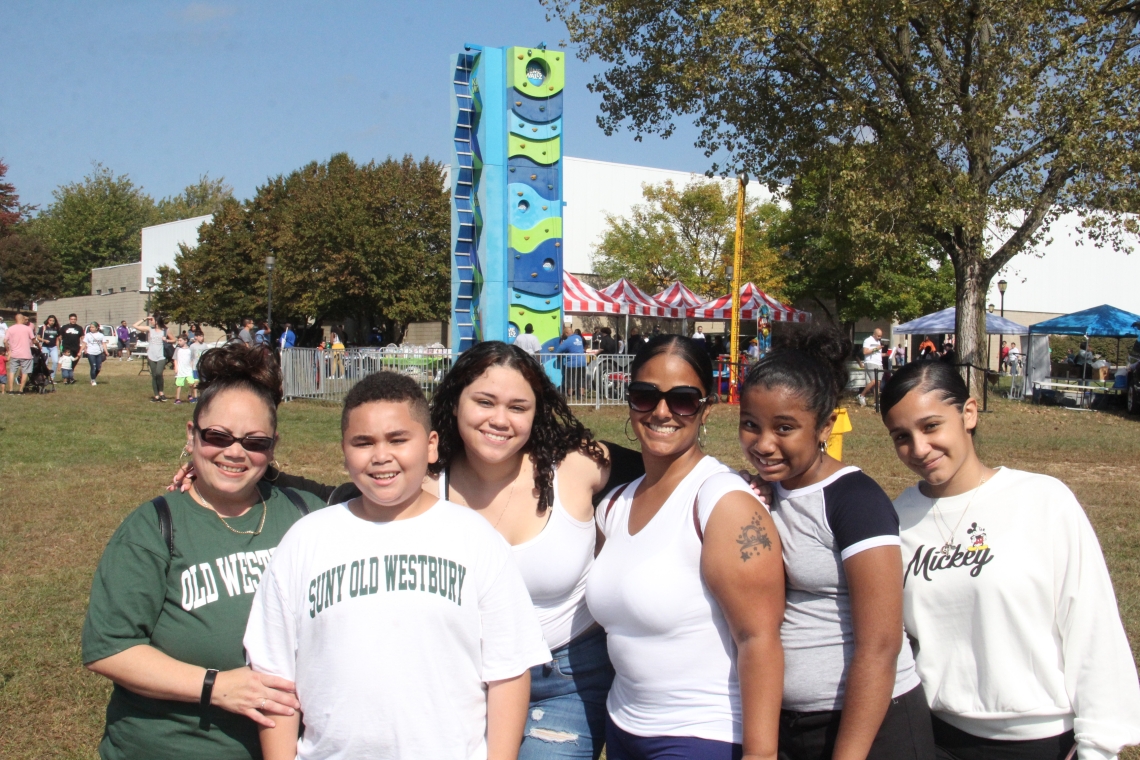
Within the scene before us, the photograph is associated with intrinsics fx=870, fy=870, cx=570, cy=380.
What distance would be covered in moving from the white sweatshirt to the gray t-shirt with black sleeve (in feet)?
0.70

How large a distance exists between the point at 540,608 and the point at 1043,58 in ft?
59.9

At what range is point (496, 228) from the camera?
1437 cm

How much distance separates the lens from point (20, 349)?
20375mm

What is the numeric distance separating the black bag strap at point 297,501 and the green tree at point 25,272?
7109cm

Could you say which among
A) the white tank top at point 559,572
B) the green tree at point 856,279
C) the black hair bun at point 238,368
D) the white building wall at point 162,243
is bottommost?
the white tank top at point 559,572

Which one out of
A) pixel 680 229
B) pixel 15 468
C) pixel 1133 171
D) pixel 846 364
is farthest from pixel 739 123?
pixel 680 229

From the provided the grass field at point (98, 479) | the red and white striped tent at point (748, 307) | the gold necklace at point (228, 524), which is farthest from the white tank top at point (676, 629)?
the red and white striped tent at point (748, 307)

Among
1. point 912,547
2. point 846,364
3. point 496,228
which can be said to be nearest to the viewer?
point 912,547

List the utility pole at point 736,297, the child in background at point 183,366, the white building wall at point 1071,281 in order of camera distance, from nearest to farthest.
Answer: the child in background at point 183,366
the utility pole at point 736,297
the white building wall at point 1071,281


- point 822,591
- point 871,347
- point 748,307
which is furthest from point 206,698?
point 748,307

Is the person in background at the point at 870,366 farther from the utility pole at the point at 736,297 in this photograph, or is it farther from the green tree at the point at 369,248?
the green tree at the point at 369,248

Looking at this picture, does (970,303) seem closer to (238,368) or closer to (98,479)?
(98,479)

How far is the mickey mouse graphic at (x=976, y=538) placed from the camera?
225cm

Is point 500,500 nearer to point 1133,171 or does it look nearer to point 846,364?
point 846,364
